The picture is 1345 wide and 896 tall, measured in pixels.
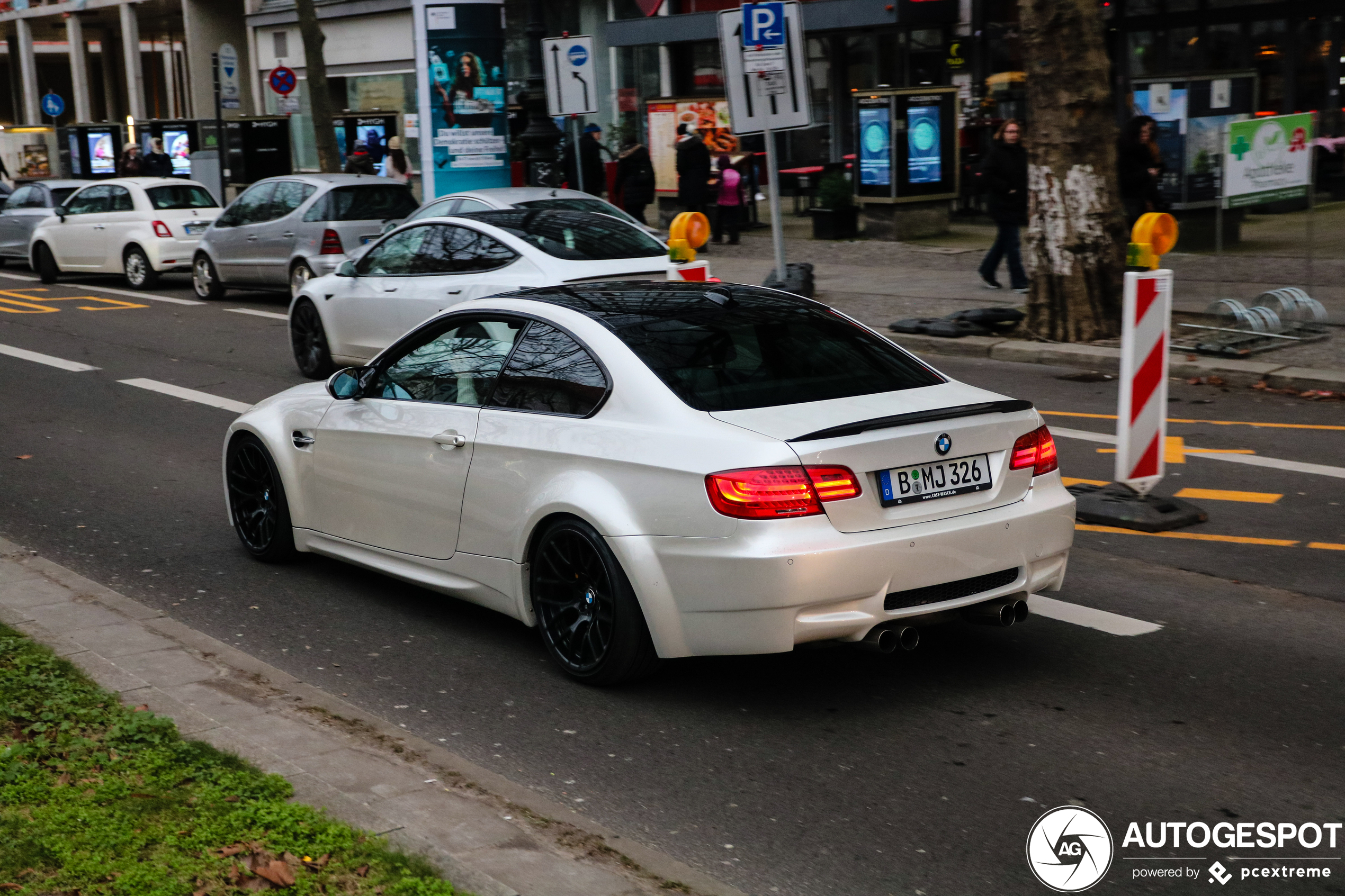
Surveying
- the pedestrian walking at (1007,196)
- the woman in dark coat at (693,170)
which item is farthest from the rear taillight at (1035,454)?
the woman in dark coat at (693,170)

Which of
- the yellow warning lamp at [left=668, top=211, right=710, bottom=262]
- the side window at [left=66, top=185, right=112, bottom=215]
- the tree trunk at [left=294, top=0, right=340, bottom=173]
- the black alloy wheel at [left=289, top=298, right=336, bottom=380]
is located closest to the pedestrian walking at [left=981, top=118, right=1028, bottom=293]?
the yellow warning lamp at [left=668, top=211, right=710, bottom=262]

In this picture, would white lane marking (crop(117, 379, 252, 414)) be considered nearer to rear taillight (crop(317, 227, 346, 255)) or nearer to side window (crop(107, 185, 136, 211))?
rear taillight (crop(317, 227, 346, 255))

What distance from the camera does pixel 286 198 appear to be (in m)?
18.7

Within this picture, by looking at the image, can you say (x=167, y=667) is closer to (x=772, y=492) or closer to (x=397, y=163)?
(x=772, y=492)

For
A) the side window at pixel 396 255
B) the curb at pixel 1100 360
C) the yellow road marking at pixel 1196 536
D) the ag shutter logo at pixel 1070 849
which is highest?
the side window at pixel 396 255

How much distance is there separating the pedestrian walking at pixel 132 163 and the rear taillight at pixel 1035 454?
29235mm

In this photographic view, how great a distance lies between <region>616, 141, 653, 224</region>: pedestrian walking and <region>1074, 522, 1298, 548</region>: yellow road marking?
1611 centimetres

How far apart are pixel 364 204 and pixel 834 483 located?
1435cm

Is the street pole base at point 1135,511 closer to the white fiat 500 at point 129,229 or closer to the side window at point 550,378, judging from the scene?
the side window at point 550,378

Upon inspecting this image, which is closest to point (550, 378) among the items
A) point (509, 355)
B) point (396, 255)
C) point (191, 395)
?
point (509, 355)

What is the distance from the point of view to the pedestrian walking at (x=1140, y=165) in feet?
53.9

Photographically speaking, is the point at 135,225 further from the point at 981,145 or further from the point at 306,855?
the point at 306,855

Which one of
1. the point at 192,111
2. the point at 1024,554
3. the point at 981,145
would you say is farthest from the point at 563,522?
the point at 192,111

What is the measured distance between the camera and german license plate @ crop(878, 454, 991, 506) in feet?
16.5
